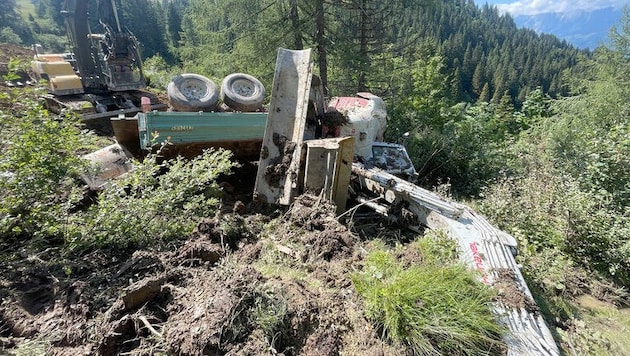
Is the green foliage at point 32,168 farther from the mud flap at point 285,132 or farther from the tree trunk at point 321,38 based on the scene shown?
the tree trunk at point 321,38

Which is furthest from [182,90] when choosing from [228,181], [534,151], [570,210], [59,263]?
[534,151]

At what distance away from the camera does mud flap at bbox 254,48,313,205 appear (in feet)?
14.7

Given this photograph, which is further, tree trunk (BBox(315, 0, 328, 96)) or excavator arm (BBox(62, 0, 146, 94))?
tree trunk (BBox(315, 0, 328, 96))

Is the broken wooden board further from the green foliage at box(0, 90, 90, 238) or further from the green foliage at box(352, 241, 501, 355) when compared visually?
the green foliage at box(0, 90, 90, 238)

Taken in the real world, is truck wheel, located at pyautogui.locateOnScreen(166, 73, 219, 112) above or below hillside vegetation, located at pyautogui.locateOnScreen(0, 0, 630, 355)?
above

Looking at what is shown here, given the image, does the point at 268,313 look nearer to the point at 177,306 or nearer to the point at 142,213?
the point at 177,306

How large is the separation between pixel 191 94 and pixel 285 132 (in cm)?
302

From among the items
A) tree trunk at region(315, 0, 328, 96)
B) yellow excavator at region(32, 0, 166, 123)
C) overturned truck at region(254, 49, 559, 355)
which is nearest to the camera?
overturned truck at region(254, 49, 559, 355)

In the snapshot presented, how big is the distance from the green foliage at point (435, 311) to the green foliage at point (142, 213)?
219cm

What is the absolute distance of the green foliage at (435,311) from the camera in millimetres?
2178

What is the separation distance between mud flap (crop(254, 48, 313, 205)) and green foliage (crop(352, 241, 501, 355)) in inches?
87.0

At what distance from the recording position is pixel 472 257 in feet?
9.87

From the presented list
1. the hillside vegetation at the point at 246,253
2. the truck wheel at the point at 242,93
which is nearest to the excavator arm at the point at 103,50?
the truck wheel at the point at 242,93

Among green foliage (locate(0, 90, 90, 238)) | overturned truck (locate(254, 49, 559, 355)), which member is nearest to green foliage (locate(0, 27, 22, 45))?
overturned truck (locate(254, 49, 559, 355))
